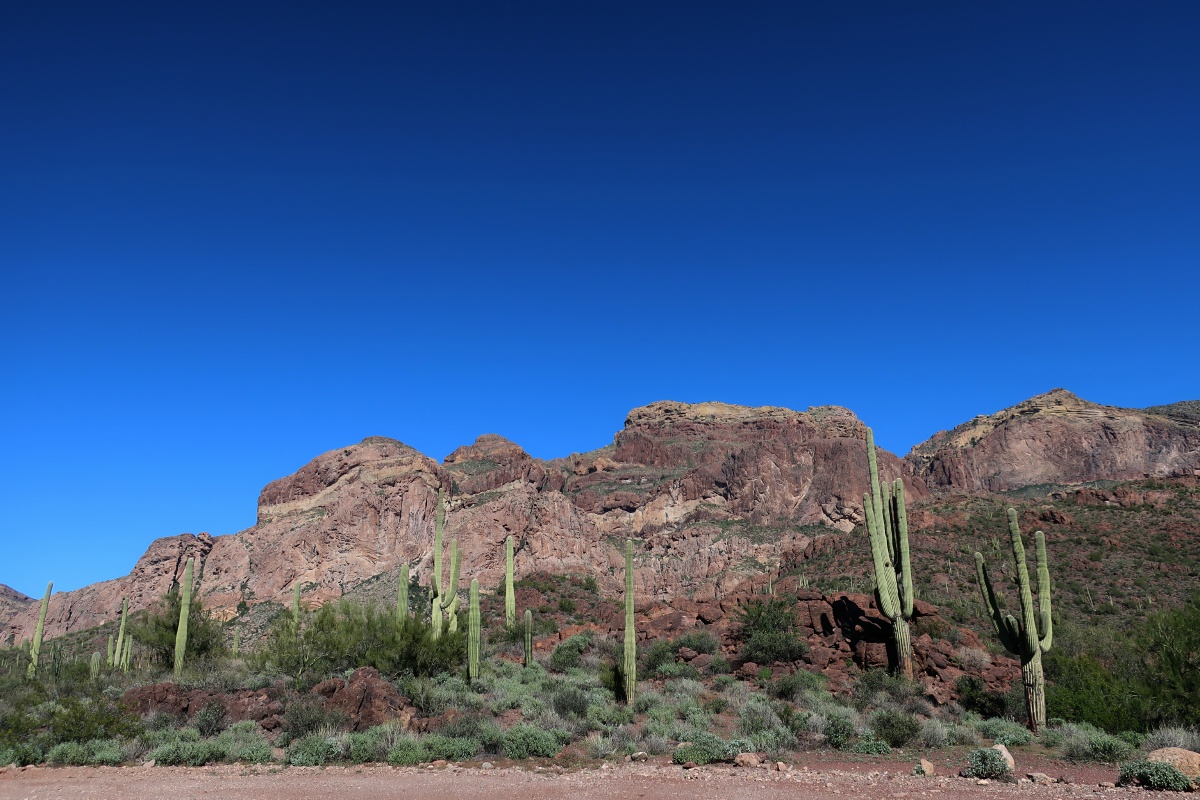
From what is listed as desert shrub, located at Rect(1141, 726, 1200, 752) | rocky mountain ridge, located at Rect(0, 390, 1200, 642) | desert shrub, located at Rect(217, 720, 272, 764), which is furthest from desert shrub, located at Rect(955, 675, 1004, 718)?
rocky mountain ridge, located at Rect(0, 390, 1200, 642)

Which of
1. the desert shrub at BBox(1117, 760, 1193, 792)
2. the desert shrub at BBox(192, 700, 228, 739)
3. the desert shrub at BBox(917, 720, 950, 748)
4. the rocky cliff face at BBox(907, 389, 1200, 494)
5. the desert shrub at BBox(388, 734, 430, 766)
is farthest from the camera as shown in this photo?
the rocky cliff face at BBox(907, 389, 1200, 494)

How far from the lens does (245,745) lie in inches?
→ 520

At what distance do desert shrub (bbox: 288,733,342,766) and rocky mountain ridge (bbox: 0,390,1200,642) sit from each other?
34.1m

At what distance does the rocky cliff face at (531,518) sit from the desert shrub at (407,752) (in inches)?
1467

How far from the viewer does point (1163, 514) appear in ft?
144

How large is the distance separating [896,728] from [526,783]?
7462 millimetres

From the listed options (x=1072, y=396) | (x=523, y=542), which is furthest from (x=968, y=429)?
(x=523, y=542)

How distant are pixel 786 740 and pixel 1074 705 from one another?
6901mm

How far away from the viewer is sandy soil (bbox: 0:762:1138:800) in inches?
391

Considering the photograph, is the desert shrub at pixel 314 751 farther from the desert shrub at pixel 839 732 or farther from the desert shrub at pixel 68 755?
the desert shrub at pixel 839 732

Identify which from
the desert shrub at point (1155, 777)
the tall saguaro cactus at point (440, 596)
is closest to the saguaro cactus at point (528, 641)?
the tall saguaro cactus at point (440, 596)

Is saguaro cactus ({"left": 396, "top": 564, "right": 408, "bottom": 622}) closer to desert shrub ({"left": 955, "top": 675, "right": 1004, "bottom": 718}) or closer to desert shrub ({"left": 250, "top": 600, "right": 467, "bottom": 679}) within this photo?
desert shrub ({"left": 250, "top": 600, "right": 467, "bottom": 679})

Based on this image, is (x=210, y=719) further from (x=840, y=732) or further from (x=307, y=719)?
(x=840, y=732)

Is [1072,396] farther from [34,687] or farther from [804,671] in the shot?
[34,687]
